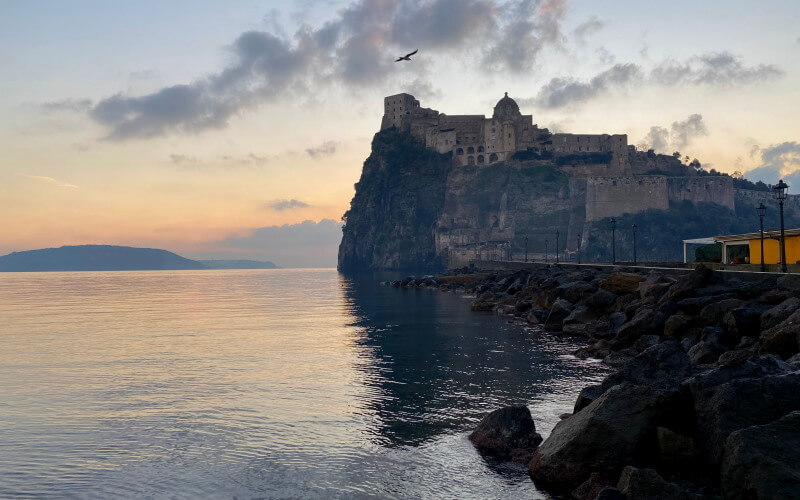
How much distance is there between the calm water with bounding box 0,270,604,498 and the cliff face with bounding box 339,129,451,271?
434 feet

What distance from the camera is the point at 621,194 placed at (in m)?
140

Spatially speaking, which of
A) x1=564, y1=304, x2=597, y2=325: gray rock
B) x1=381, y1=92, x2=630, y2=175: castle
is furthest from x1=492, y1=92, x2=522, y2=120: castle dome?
x1=564, y1=304, x2=597, y2=325: gray rock

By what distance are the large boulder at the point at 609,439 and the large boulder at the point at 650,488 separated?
1.66 m

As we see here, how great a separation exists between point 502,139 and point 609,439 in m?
150

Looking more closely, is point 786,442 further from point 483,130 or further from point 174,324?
point 483,130

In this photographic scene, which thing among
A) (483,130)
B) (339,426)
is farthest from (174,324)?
(483,130)

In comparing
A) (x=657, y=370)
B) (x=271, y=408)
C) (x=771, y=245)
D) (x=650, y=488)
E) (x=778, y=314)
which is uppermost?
(x=771, y=245)

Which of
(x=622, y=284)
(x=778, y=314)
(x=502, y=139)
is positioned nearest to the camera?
(x=778, y=314)

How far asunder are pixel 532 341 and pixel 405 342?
6385mm

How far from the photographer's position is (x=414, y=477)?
1178 cm

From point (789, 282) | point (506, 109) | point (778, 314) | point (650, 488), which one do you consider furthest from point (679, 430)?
point (506, 109)

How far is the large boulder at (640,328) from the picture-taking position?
23.4 metres

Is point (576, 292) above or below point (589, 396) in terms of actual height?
above

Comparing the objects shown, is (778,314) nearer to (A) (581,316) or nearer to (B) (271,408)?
(A) (581,316)
